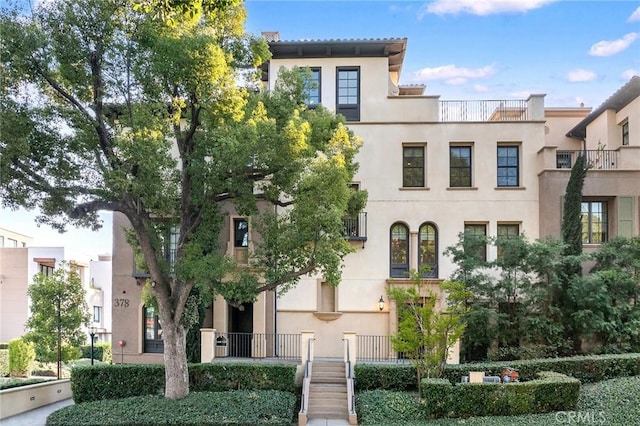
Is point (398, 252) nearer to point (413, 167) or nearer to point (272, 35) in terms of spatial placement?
point (413, 167)

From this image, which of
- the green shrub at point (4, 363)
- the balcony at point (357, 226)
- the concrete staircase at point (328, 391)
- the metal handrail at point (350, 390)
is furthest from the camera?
the green shrub at point (4, 363)

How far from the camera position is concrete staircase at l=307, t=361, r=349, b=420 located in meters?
15.0

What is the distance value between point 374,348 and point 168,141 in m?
11.0

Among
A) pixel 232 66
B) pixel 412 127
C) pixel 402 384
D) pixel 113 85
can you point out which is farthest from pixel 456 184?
pixel 113 85

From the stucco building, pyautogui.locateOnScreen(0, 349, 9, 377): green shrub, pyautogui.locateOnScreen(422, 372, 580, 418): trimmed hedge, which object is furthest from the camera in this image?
pyautogui.locateOnScreen(0, 349, 9, 377): green shrub

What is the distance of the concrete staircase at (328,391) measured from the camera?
49.4 feet

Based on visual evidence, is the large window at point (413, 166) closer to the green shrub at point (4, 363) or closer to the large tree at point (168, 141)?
the large tree at point (168, 141)

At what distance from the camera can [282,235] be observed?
14266 mm

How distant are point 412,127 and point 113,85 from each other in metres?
11.3

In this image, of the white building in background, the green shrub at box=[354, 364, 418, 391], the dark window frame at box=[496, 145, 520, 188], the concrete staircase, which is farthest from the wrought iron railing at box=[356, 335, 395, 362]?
the white building in background

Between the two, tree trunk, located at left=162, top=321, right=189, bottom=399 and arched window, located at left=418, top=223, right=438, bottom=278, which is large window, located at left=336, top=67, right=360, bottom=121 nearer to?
arched window, located at left=418, top=223, right=438, bottom=278

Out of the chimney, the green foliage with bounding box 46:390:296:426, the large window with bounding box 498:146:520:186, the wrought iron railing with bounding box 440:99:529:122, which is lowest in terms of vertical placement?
the green foliage with bounding box 46:390:296:426

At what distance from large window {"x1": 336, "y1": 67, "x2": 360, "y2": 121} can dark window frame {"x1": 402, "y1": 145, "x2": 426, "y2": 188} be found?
2.39m

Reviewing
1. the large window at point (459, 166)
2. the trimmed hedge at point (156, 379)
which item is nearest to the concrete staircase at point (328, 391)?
the trimmed hedge at point (156, 379)
